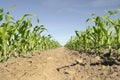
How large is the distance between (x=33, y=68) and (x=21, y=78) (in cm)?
94

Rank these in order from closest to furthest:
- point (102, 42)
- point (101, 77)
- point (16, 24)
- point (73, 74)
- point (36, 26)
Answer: point (101, 77) → point (73, 74) → point (16, 24) → point (102, 42) → point (36, 26)

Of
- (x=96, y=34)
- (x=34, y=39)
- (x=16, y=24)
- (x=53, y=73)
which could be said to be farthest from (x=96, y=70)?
(x=34, y=39)

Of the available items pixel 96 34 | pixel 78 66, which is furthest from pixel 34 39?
pixel 78 66

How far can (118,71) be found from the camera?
149 inches

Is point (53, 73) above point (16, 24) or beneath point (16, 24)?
beneath

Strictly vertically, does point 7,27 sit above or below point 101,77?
above

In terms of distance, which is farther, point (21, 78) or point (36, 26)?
point (36, 26)

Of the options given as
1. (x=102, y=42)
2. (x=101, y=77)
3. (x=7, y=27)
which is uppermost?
(x=7, y=27)

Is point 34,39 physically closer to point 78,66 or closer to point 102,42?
point 102,42

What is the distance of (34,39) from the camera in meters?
8.60

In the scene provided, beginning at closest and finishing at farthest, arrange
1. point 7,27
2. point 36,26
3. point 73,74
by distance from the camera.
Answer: point 73,74, point 7,27, point 36,26

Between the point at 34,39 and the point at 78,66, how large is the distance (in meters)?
4.01

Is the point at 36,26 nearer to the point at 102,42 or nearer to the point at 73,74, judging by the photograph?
the point at 102,42

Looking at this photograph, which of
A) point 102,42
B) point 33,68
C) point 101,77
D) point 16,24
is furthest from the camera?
point 102,42
